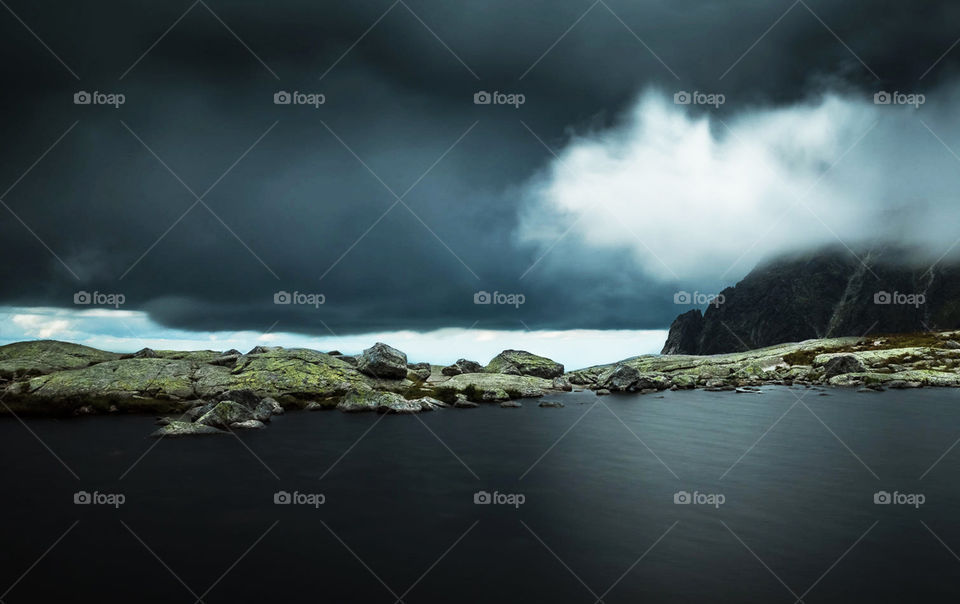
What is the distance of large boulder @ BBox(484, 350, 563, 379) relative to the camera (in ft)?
440

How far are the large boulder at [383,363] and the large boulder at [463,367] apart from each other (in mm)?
27032

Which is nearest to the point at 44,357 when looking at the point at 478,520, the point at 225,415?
the point at 225,415

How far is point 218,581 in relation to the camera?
20859mm

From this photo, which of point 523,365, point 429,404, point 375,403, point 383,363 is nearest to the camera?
point 375,403

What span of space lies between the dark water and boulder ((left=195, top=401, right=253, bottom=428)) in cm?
550

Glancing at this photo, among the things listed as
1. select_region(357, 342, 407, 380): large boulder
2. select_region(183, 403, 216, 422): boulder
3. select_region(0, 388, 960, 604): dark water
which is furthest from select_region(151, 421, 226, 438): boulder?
select_region(357, 342, 407, 380): large boulder

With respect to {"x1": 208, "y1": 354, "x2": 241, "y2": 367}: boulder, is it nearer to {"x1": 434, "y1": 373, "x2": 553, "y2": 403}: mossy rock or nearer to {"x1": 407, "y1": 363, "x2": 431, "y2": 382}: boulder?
{"x1": 407, "y1": 363, "x2": 431, "y2": 382}: boulder

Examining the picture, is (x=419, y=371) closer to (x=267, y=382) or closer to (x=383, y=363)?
(x=383, y=363)

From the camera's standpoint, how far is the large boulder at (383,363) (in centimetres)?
10181

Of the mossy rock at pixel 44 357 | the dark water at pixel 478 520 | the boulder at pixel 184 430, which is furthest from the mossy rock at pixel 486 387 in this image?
the mossy rock at pixel 44 357

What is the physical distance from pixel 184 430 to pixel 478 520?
141 feet

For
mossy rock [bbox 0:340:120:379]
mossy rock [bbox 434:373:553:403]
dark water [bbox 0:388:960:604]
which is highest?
mossy rock [bbox 0:340:120:379]

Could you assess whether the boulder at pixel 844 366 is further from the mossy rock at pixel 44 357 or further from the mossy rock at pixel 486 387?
the mossy rock at pixel 44 357

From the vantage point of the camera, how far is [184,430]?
5569cm
